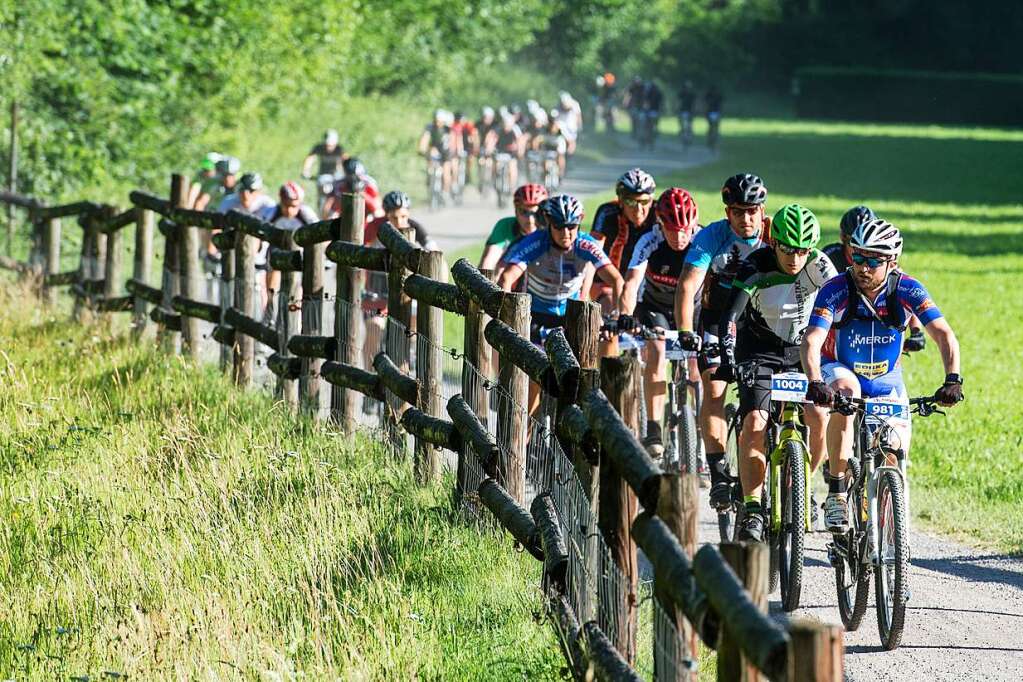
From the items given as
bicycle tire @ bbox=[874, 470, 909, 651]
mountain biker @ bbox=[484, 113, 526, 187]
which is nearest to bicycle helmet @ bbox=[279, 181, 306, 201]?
bicycle tire @ bbox=[874, 470, 909, 651]

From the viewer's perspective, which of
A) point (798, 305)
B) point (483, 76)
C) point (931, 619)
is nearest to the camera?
point (931, 619)

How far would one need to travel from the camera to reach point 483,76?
184 feet

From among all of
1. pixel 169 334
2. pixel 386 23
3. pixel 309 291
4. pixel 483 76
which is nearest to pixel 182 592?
pixel 309 291

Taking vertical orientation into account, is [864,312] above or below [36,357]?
above

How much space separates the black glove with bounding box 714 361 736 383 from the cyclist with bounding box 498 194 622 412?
2.18 metres

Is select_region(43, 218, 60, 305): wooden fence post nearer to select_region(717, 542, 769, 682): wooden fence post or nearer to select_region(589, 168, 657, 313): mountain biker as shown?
select_region(589, 168, 657, 313): mountain biker

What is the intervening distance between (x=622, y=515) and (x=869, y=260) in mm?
2940

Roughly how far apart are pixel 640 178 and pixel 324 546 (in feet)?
15.4

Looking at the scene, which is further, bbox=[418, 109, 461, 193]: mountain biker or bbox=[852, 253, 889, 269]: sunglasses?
bbox=[418, 109, 461, 193]: mountain biker

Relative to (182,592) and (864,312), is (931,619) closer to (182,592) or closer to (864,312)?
(864,312)

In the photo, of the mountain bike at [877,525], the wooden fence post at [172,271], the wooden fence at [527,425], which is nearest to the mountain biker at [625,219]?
the wooden fence at [527,425]

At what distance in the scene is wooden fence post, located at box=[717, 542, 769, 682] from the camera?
13.3 feet

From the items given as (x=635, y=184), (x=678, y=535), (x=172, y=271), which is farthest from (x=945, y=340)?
(x=172, y=271)

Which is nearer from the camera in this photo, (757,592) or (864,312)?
(757,592)
